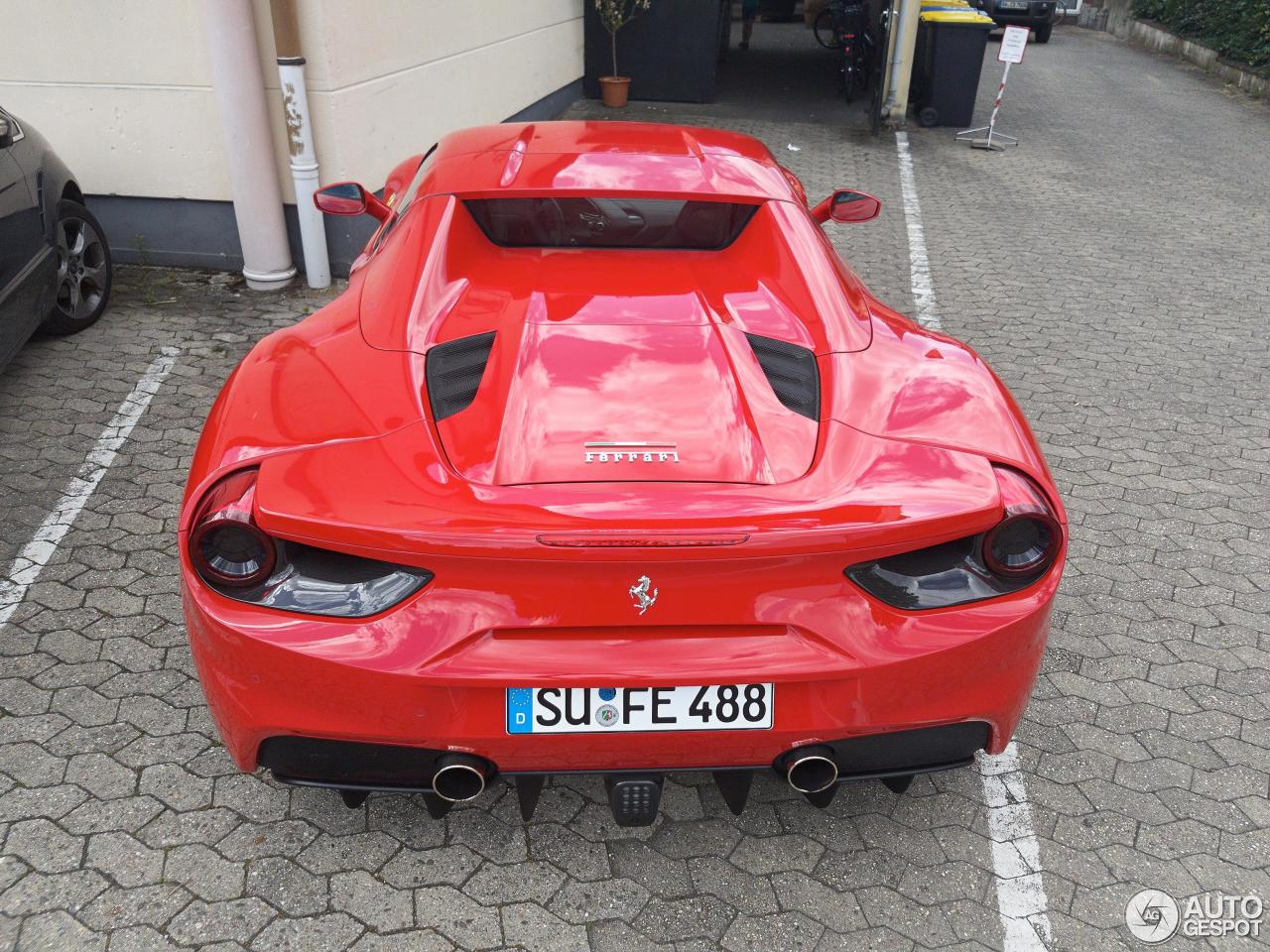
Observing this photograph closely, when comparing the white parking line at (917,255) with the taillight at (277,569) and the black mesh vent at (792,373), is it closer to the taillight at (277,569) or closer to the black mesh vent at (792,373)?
the black mesh vent at (792,373)

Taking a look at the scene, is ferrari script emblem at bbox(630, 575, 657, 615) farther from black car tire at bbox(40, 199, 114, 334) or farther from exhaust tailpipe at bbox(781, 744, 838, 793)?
black car tire at bbox(40, 199, 114, 334)

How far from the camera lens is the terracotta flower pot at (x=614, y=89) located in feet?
41.0

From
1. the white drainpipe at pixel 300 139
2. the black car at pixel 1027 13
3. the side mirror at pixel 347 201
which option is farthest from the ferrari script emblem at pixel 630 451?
the black car at pixel 1027 13

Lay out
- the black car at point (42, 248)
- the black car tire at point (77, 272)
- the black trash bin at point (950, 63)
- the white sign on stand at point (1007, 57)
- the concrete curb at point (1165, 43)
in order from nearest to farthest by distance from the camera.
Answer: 1. the black car at point (42, 248)
2. the black car tire at point (77, 272)
3. the white sign on stand at point (1007, 57)
4. the black trash bin at point (950, 63)
5. the concrete curb at point (1165, 43)

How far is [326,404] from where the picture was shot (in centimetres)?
218

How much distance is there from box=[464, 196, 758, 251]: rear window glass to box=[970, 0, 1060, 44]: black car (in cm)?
2305

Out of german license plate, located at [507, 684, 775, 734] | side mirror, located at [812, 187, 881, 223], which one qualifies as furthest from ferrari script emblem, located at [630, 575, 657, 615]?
side mirror, located at [812, 187, 881, 223]

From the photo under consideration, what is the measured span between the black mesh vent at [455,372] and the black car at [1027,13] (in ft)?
78.8

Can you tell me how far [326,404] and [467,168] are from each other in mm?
1226

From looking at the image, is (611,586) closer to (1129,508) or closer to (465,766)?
(465,766)

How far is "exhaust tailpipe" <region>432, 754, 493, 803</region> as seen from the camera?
6.46 ft

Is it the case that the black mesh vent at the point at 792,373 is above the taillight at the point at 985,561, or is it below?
above

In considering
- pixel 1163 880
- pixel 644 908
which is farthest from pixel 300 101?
pixel 1163 880
